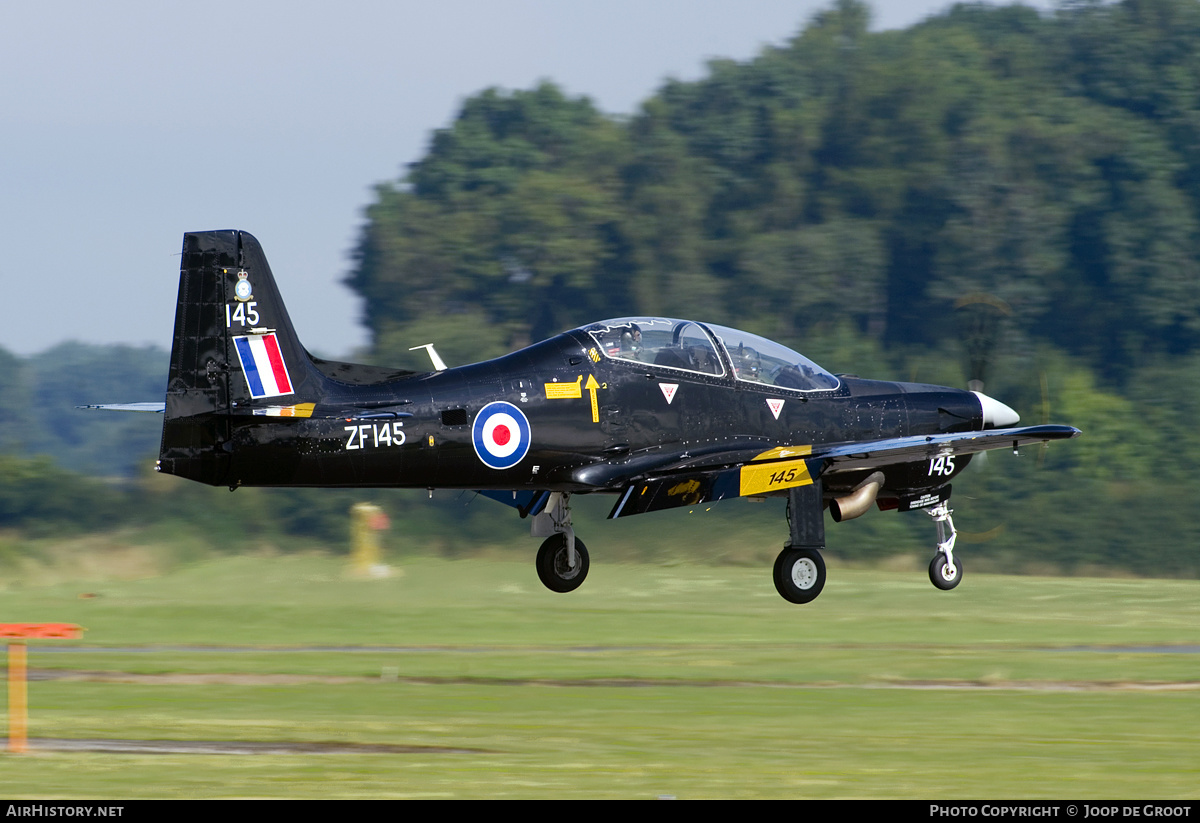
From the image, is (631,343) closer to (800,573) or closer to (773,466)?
(773,466)

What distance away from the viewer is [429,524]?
1396 inches

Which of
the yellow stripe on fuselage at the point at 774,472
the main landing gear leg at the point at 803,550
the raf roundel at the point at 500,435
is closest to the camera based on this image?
the raf roundel at the point at 500,435

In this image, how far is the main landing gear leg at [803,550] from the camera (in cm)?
2180

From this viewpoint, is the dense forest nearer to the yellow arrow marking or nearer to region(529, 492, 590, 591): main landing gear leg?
region(529, 492, 590, 591): main landing gear leg

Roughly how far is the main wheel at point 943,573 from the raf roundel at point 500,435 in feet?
22.1

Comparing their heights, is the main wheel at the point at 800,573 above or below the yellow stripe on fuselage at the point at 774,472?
below

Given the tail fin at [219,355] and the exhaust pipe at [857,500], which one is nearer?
the tail fin at [219,355]

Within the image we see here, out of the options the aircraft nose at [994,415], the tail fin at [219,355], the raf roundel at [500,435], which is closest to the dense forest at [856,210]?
the aircraft nose at [994,415]

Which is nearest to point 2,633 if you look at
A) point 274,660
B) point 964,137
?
point 274,660

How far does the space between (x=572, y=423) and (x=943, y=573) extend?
21.0 ft

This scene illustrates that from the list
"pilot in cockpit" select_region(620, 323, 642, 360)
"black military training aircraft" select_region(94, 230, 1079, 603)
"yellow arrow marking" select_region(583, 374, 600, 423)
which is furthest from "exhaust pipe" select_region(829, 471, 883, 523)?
"yellow arrow marking" select_region(583, 374, 600, 423)

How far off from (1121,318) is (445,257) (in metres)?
30.4

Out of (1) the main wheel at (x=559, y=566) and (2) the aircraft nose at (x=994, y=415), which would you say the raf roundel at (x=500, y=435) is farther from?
(2) the aircraft nose at (x=994, y=415)

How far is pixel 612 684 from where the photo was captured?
25703mm
